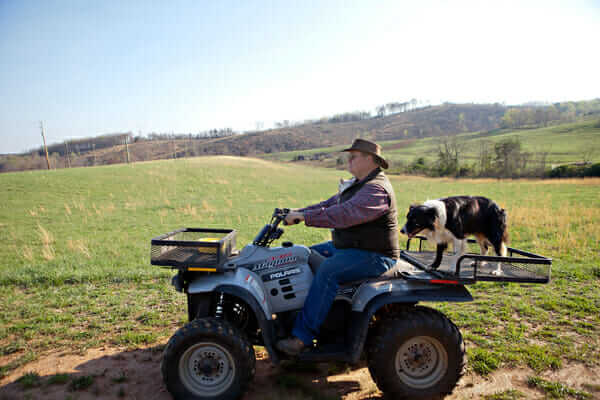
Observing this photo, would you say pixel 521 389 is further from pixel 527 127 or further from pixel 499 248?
pixel 527 127

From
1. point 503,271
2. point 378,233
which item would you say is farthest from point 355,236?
point 503,271

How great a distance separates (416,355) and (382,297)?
64 centimetres

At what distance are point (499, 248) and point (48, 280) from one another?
7987mm

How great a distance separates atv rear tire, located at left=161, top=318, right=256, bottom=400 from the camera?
3086 millimetres

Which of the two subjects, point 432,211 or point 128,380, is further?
point 432,211

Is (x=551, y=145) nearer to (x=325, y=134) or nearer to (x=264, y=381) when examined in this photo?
(x=264, y=381)

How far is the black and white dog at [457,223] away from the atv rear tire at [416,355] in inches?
32.5

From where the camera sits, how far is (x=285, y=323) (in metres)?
3.59

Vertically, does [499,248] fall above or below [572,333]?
above

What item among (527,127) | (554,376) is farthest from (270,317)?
(527,127)

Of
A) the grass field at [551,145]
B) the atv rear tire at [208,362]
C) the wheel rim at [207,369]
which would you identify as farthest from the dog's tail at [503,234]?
the grass field at [551,145]

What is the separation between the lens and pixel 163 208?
19094 mm

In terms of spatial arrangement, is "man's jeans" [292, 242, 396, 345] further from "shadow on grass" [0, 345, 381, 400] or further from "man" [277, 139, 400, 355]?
"shadow on grass" [0, 345, 381, 400]

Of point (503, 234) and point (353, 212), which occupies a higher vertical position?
point (353, 212)
